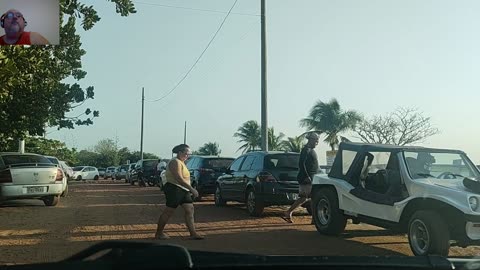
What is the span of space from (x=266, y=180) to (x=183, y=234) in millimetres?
3183

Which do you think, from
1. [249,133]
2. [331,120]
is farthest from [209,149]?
[331,120]

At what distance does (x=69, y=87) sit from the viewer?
21719 mm

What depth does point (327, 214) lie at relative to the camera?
11.1m

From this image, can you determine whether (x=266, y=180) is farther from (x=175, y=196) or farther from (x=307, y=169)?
(x=175, y=196)

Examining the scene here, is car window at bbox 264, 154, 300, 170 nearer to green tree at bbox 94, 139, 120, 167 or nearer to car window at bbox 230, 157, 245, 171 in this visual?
car window at bbox 230, 157, 245, 171

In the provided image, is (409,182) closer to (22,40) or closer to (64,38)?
(22,40)

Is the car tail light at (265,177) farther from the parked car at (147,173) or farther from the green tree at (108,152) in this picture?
the green tree at (108,152)

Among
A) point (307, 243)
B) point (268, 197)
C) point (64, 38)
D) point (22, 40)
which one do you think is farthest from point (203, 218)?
point (64, 38)

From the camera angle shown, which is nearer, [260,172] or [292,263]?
[292,263]

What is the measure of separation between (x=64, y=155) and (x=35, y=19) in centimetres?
5052

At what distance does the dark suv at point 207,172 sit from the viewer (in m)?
19.1

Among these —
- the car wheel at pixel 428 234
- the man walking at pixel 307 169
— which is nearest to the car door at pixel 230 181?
the man walking at pixel 307 169

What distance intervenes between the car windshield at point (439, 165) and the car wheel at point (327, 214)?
1.73 metres

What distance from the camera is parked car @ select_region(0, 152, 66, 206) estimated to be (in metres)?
15.5
